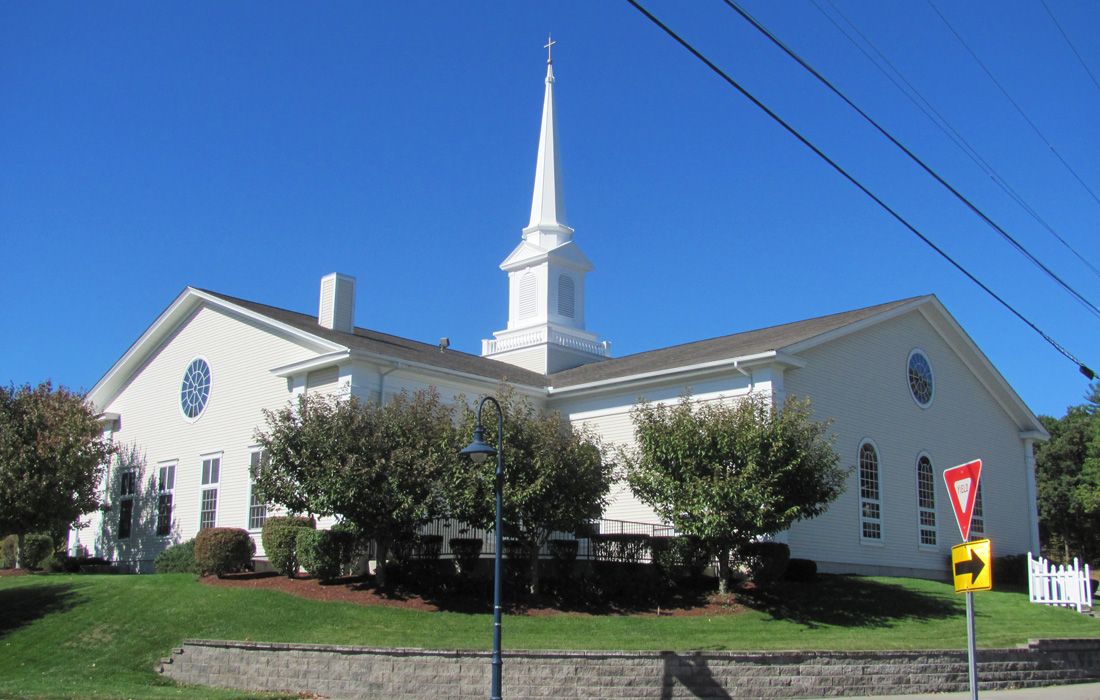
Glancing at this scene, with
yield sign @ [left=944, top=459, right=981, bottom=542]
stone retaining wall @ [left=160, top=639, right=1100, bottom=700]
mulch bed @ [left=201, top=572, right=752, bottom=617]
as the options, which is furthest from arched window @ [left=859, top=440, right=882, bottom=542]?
yield sign @ [left=944, top=459, right=981, bottom=542]

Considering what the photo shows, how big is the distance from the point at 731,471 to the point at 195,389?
17.2m

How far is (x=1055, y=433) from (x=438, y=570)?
4840cm

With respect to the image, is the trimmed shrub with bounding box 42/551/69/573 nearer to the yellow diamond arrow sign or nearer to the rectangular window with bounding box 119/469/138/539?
the rectangular window with bounding box 119/469/138/539

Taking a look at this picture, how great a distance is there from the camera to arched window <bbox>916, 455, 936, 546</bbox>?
28.0m

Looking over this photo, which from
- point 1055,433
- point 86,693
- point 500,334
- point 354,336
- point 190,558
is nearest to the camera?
point 86,693

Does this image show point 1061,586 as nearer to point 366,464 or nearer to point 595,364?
point 595,364

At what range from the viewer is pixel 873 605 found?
2095cm

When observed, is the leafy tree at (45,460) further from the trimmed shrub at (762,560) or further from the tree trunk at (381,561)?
the trimmed shrub at (762,560)

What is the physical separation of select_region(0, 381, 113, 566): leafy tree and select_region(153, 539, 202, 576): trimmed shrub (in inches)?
137

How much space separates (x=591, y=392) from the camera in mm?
27672

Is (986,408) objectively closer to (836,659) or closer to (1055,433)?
(836,659)

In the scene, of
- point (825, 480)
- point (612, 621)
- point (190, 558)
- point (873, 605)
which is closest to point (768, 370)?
point (825, 480)

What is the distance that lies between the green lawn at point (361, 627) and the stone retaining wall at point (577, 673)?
75 cm

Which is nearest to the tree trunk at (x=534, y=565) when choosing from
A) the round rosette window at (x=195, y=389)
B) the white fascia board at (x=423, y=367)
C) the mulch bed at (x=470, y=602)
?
the mulch bed at (x=470, y=602)
